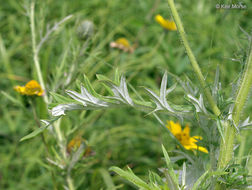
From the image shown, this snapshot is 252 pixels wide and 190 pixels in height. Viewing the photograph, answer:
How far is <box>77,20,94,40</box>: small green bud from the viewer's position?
1259 millimetres

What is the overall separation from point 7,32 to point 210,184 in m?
2.03

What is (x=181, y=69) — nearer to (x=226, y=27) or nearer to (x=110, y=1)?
(x=226, y=27)

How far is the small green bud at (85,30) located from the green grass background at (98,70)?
44mm

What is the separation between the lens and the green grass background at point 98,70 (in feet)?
3.67

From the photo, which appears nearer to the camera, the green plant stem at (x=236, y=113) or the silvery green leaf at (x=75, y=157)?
the green plant stem at (x=236, y=113)

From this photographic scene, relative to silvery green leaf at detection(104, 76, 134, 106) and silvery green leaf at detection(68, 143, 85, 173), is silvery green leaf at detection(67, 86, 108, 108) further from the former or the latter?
silvery green leaf at detection(68, 143, 85, 173)

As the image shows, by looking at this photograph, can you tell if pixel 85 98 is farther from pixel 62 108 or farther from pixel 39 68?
pixel 39 68

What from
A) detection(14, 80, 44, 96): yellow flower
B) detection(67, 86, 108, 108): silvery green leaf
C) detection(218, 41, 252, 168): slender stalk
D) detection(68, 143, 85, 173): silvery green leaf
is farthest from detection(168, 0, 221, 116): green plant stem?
detection(14, 80, 44, 96): yellow flower

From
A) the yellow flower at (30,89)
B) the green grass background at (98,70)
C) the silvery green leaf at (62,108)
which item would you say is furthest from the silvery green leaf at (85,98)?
the yellow flower at (30,89)

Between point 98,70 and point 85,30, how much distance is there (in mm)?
187

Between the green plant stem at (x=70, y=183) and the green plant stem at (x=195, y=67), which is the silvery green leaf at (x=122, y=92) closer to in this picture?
the green plant stem at (x=195, y=67)

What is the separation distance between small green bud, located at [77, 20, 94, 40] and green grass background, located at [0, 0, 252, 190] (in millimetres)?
44

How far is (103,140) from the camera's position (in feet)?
5.09

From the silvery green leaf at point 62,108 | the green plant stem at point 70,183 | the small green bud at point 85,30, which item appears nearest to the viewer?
the silvery green leaf at point 62,108
